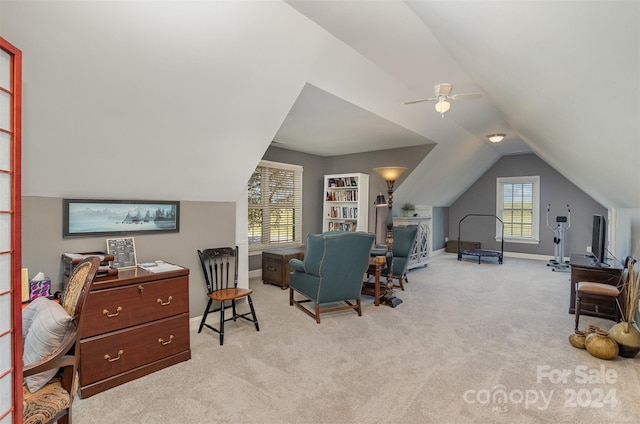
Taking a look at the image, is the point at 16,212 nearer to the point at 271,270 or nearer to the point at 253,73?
the point at 253,73

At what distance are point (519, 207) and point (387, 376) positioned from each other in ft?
25.2

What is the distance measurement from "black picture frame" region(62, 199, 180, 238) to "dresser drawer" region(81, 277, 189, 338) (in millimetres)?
680

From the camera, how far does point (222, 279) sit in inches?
135

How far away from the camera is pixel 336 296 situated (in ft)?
11.5

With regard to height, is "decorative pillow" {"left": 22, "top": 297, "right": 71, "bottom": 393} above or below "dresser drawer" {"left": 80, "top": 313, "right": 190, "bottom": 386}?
above

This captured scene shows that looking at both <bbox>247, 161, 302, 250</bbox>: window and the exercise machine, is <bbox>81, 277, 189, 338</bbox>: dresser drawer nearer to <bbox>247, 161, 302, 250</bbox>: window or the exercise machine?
<bbox>247, 161, 302, 250</bbox>: window

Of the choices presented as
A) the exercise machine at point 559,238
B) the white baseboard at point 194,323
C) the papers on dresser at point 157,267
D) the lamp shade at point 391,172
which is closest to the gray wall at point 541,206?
the exercise machine at point 559,238

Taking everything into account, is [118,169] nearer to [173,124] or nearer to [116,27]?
[173,124]

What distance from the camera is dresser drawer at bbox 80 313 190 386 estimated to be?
2.09 metres

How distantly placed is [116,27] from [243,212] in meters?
2.47

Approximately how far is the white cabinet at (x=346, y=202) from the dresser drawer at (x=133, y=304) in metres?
3.95

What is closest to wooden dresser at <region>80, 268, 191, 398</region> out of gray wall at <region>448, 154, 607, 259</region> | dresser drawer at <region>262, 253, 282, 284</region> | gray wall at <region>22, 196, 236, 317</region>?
gray wall at <region>22, 196, 236, 317</region>

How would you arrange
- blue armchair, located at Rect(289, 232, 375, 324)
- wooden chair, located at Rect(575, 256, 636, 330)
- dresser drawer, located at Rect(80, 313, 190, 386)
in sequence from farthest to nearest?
blue armchair, located at Rect(289, 232, 375, 324) < wooden chair, located at Rect(575, 256, 636, 330) < dresser drawer, located at Rect(80, 313, 190, 386)

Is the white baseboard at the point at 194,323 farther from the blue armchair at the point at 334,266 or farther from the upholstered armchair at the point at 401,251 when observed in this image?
the upholstered armchair at the point at 401,251
